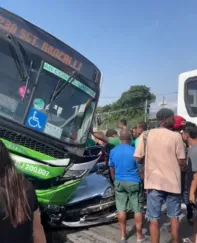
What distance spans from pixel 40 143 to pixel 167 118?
72.2 inches

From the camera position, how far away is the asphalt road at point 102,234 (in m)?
5.29

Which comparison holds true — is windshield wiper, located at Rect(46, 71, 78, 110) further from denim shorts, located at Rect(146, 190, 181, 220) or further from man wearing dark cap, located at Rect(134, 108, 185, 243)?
denim shorts, located at Rect(146, 190, 181, 220)

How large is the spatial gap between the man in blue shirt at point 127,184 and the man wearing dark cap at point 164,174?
0.68 metres

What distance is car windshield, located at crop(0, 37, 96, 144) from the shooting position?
16.3 feet

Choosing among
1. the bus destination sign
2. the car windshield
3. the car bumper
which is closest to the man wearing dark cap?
the car windshield

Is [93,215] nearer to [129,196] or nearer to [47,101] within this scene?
[129,196]

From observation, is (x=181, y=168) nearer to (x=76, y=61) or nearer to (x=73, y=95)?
(x=73, y=95)

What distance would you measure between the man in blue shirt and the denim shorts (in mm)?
717

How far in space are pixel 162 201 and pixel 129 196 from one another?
89 cm

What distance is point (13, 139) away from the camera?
4734mm

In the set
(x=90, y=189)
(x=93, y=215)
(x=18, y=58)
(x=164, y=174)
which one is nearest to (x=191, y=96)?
(x=90, y=189)

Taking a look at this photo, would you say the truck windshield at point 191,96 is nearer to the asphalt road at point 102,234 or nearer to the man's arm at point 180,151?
the asphalt road at point 102,234

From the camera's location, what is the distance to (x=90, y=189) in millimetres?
6125


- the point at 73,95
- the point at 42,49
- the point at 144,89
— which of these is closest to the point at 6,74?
the point at 42,49
